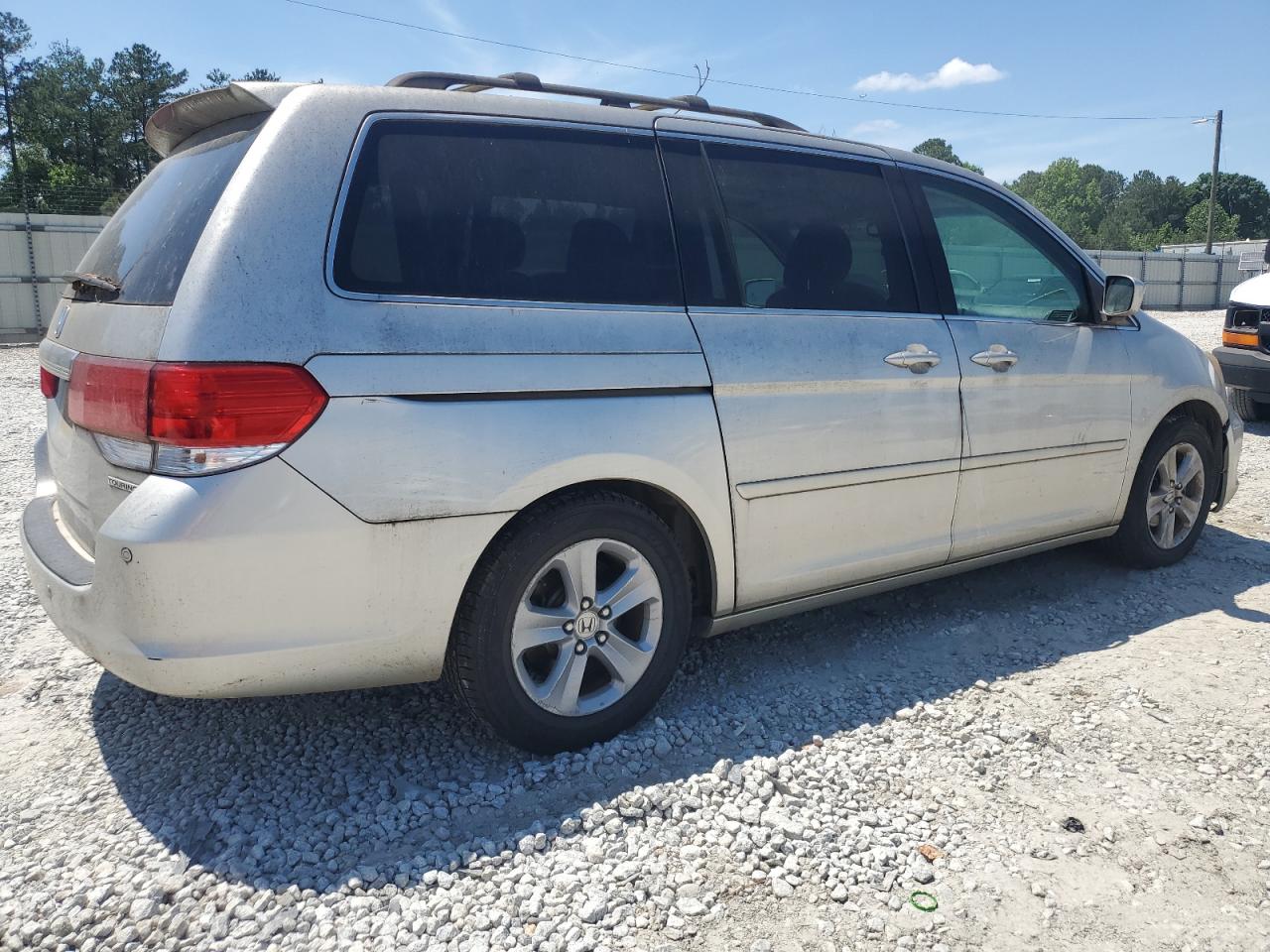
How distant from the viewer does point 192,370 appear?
7.73 ft

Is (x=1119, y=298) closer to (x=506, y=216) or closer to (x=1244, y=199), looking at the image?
(x=506, y=216)

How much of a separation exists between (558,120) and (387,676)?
176 cm

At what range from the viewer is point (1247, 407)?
9.22 meters

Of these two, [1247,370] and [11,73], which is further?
[11,73]

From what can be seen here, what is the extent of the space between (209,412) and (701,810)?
5.49ft

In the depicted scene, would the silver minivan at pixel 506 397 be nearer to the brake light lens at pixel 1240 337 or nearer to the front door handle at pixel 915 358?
the front door handle at pixel 915 358

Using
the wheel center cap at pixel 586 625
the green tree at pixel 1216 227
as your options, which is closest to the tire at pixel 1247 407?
the wheel center cap at pixel 586 625

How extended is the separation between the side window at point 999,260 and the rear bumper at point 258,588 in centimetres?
237

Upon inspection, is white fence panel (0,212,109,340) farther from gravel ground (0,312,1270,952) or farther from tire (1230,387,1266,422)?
A: tire (1230,387,1266,422)

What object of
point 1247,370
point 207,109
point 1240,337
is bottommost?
point 1247,370

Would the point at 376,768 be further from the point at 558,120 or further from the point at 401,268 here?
the point at 558,120

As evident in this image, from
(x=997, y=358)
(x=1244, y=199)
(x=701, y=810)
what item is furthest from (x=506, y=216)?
(x=1244, y=199)

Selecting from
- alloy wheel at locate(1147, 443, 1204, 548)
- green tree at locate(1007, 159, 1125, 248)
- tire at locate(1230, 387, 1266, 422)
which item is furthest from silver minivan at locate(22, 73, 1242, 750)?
green tree at locate(1007, 159, 1125, 248)

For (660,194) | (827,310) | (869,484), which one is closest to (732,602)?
(869,484)
